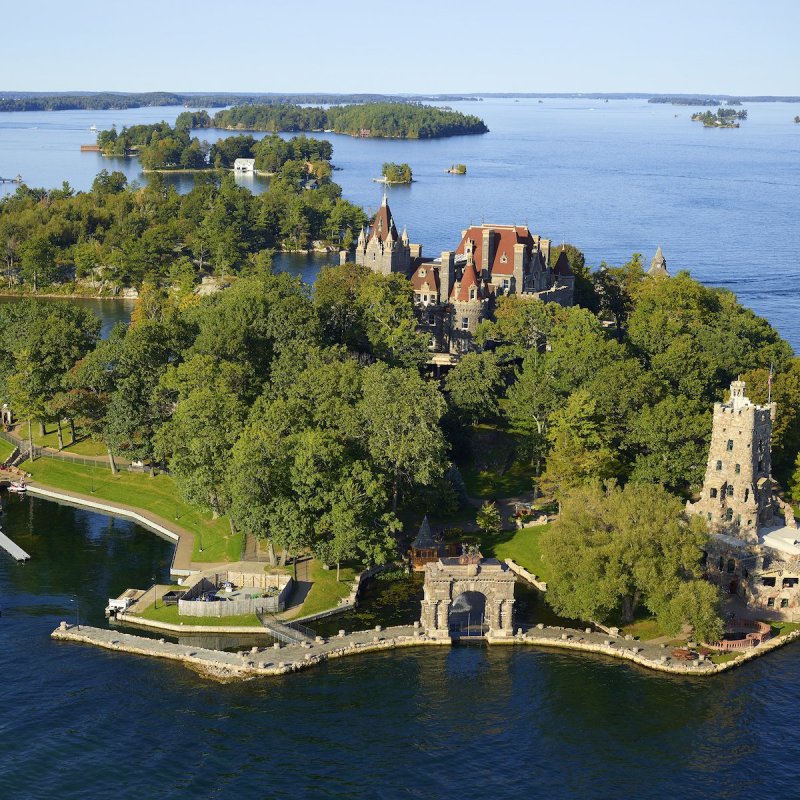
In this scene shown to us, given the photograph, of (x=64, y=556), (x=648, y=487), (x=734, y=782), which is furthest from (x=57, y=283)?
(x=734, y=782)

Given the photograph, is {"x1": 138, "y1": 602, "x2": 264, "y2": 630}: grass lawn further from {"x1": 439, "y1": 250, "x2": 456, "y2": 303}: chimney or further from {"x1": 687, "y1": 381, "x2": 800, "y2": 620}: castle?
{"x1": 439, "y1": 250, "x2": 456, "y2": 303}: chimney

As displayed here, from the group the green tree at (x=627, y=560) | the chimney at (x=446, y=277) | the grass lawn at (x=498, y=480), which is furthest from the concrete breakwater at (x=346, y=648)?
the chimney at (x=446, y=277)

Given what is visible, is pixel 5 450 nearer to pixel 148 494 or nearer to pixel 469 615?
pixel 148 494

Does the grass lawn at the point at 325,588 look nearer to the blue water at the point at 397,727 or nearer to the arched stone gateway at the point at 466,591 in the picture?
the blue water at the point at 397,727

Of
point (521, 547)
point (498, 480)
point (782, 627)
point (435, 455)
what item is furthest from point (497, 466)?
point (782, 627)

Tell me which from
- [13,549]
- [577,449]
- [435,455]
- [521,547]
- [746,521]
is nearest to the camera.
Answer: [746,521]

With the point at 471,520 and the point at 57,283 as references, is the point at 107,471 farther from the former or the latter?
the point at 57,283
